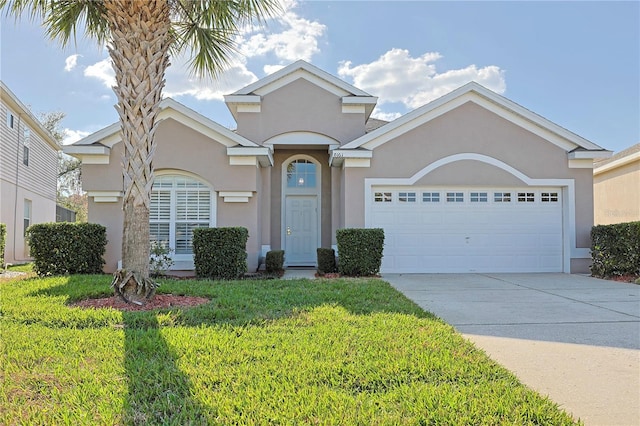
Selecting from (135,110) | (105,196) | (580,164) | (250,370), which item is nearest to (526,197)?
(580,164)

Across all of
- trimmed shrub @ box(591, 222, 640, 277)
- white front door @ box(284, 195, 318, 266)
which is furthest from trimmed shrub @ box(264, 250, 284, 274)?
trimmed shrub @ box(591, 222, 640, 277)

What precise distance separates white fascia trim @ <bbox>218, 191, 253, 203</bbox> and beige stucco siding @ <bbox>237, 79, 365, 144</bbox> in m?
2.39

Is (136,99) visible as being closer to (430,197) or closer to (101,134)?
(101,134)

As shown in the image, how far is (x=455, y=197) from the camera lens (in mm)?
12688

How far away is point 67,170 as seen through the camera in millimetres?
37781

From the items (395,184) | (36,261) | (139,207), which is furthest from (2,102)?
(395,184)

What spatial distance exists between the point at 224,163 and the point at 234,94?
2.72 m

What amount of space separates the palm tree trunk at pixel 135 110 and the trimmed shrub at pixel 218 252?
10.8ft

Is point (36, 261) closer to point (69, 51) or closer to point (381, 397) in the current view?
point (69, 51)

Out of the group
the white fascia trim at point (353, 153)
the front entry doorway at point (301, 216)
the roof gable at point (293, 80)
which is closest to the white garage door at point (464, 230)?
the white fascia trim at point (353, 153)

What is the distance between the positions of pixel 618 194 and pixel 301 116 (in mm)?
13897

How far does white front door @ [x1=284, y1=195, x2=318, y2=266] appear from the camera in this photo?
1491 cm

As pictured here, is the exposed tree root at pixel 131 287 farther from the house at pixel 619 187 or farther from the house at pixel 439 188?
the house at pixel 619 187

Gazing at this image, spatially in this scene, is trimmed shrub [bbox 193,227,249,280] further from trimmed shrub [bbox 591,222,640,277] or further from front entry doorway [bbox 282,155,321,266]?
trimmed shrub [bbox 591,222,640,277]
